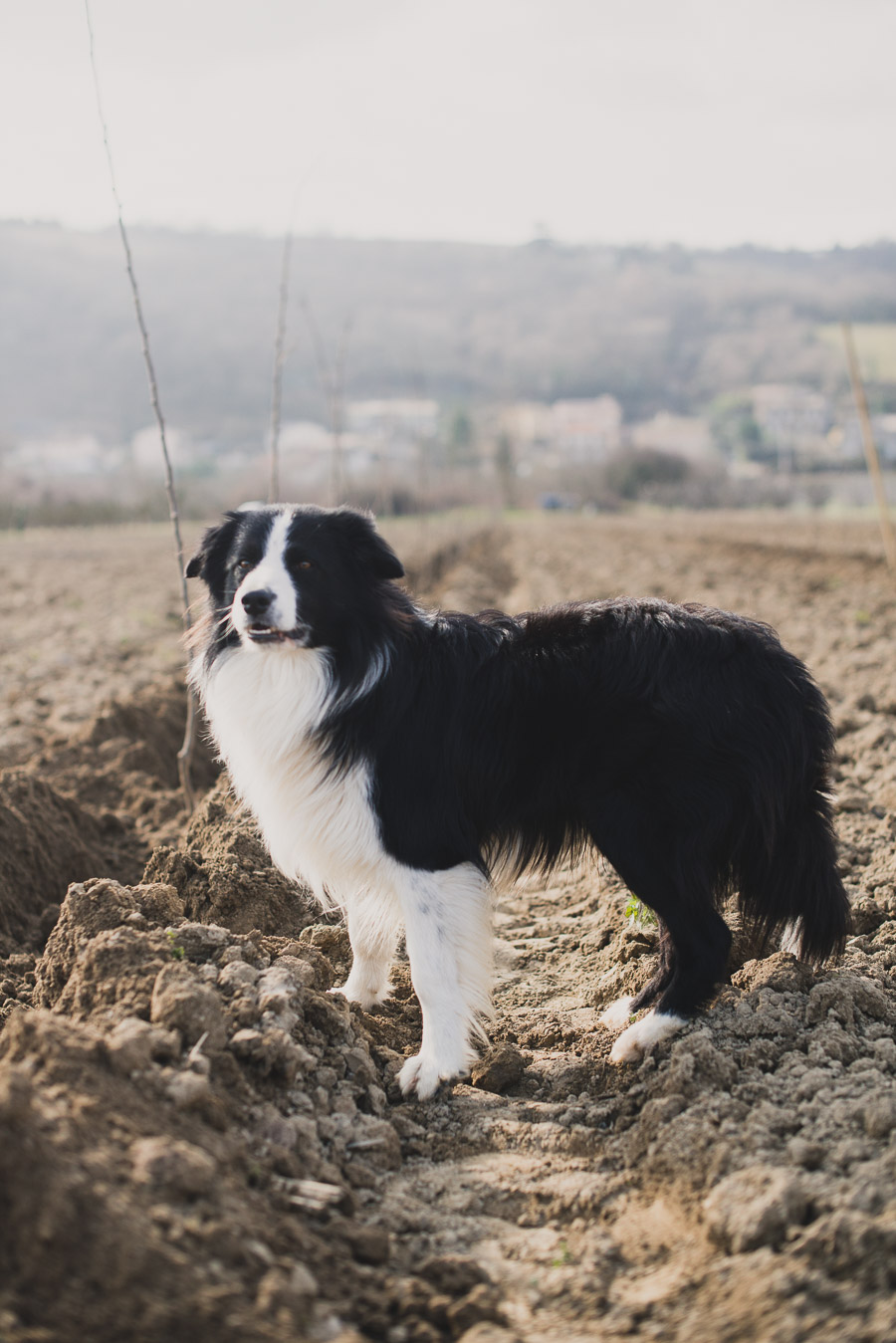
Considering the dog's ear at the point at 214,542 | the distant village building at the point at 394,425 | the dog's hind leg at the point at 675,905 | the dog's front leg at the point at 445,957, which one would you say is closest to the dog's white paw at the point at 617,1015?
the dog's hind leg at the point at 675,905

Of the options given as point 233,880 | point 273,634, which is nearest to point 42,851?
point 233,880

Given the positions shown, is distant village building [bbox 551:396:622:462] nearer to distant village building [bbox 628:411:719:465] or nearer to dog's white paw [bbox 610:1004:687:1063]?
distant village building [bbox 628:411:719:465]

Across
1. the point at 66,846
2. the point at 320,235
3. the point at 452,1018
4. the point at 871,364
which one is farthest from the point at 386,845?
the point at 320,235

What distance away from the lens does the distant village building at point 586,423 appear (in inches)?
4673

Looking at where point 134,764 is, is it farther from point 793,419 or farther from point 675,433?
point 675,433

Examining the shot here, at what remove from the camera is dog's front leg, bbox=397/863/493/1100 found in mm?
3689

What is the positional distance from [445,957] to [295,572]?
1504 millimetres

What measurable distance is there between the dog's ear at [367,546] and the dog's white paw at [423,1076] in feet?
5.85

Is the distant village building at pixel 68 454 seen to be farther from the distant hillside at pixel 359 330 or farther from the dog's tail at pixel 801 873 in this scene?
the dog's tail at pixel 801 873

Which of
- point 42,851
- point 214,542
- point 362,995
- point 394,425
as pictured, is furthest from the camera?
point 394,425

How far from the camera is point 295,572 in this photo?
12.5 ft

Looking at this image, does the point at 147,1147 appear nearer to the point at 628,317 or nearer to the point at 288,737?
the point at 288,737

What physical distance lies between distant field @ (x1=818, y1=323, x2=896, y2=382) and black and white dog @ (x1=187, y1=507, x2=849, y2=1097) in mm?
117640

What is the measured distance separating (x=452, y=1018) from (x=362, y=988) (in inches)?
26.0
